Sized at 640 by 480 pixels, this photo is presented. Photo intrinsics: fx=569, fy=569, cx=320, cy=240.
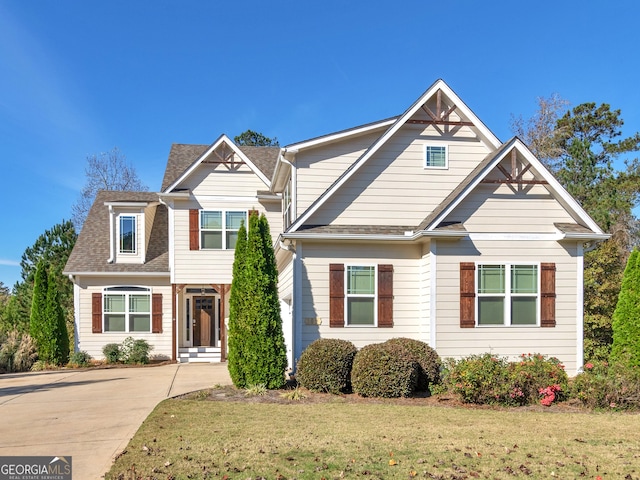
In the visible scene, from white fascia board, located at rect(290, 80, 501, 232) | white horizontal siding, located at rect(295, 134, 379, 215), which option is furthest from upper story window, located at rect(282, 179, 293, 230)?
white fascia board, located at rect(290, 80, 501, 232)

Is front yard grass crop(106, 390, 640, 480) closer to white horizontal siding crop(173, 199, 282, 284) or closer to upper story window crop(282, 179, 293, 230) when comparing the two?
upper story window crop(282, 179, 293, 230)

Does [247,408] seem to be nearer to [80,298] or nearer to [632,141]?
[80,298]

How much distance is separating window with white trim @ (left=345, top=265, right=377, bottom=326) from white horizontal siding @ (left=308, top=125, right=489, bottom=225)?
120 cm

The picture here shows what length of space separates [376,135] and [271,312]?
601 centimetres

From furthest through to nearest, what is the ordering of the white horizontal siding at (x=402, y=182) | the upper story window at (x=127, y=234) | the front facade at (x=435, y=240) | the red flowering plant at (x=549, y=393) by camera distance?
the upper story window at (x=127, y=234), the white horizontal siding at (x=402, y=182), the front facade at (x=435, y=240), the red flowering plant at (x=549, y=393)

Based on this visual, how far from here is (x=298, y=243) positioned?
13.4 meters

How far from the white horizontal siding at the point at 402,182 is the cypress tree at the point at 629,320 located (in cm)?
476

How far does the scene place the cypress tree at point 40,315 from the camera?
1892cm

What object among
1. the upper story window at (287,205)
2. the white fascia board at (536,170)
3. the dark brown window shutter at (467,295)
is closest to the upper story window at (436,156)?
the white fascia board at (536,170)

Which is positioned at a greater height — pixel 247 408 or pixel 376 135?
pixel 376 135

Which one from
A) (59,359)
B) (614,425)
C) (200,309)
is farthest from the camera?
(200,309)

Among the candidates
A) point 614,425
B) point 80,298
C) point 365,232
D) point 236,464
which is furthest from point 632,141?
point 236,464

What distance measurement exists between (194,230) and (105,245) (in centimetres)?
407

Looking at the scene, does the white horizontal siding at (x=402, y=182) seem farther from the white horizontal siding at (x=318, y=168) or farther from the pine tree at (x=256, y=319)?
the pine tree at (x=256, y=319)
